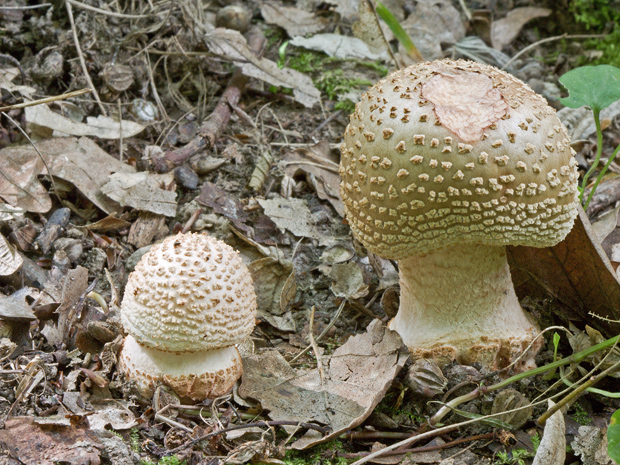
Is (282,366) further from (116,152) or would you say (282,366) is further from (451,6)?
(451,6)

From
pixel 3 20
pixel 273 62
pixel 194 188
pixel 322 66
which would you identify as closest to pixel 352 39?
pixel 322 66

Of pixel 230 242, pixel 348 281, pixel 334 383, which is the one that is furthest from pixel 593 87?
pixel 230 242

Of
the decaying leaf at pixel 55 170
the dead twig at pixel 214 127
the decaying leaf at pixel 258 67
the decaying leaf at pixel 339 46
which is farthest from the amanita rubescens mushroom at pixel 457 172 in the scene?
the decaying leaf at pixel 339 46

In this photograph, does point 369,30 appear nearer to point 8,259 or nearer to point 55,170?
point 55,170

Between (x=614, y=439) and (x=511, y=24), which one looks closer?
(x=614, y=439)

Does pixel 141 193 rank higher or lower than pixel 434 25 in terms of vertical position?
lower

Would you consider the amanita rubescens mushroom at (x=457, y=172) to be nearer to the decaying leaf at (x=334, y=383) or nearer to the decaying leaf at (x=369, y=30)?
the decaying leaf at (x=334, y=383)
